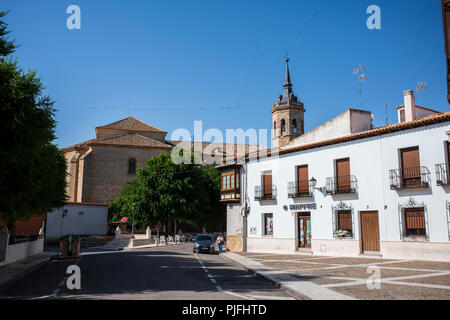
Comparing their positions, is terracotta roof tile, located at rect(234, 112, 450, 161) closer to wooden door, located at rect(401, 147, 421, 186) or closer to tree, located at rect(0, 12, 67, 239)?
wooden door, located at rect(401, 147, 421, 186)

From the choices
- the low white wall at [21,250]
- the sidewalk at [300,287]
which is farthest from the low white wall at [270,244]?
the low white wall at [21,250]

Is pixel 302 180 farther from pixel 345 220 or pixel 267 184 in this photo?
pixel 345 220

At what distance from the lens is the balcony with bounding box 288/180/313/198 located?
24719 millimetres

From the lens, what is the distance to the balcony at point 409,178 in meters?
19.1

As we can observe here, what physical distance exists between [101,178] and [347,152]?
39.5m

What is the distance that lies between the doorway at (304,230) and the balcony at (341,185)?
8.44 feet

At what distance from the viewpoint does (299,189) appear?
25.5 metres

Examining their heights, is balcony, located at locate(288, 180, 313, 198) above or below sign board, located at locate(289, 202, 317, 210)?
above

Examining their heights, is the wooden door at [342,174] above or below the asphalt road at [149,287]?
above

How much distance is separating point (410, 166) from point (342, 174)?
4.10 m

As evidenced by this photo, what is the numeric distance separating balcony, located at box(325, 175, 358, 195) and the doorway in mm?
2573

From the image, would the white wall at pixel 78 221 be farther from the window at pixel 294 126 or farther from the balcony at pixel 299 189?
the window at pixel 294 126

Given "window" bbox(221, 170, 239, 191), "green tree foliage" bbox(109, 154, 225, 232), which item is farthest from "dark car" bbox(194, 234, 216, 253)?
"green tree foliage" bbox(109, 154, 225, 232)
